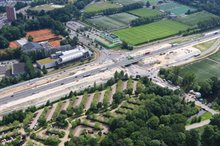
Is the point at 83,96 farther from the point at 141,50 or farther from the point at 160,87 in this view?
the point at 141,50

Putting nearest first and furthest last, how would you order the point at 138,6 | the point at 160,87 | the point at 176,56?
the point at 160,87
the point at 176,56
the point at 138,6

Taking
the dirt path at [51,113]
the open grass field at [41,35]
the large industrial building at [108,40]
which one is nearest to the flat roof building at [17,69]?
the open grass field at [41,35]

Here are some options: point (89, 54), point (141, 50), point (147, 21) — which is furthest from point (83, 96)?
point (147, 21)

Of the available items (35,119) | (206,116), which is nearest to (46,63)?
(35,119)

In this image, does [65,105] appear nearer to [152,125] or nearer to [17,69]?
[152,125]

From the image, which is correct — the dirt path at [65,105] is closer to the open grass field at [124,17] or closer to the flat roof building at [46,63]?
the flat roof building at [46,63]
